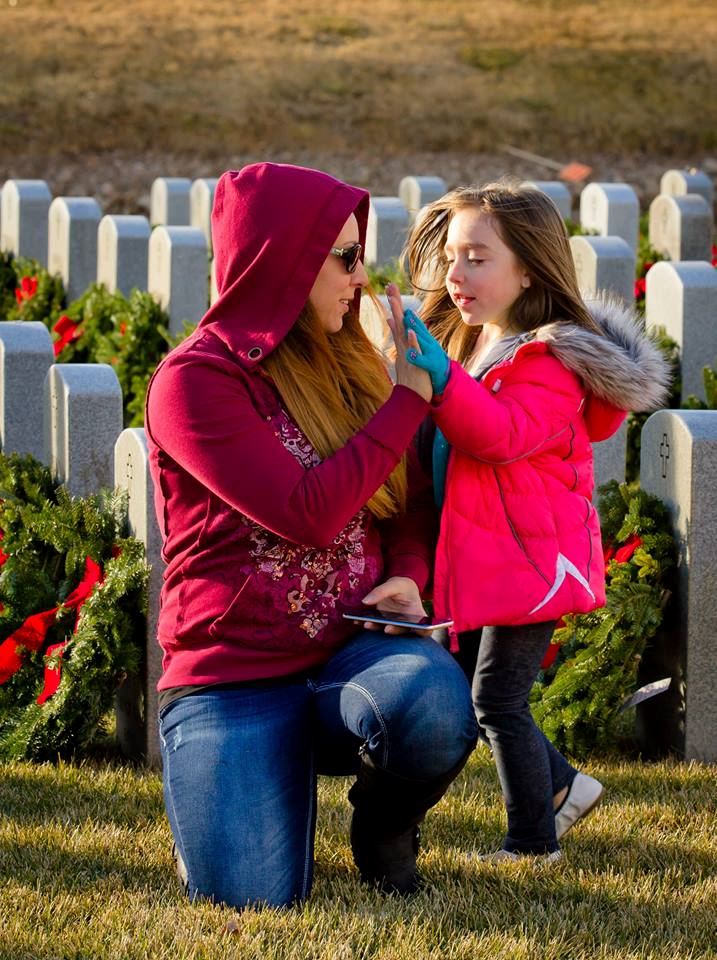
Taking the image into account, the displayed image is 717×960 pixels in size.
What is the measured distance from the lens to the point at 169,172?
62.1 feet

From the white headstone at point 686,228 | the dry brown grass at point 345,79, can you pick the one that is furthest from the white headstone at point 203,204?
the dry brown grass at point 345,79

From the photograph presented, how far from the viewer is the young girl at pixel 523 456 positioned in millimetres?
3070

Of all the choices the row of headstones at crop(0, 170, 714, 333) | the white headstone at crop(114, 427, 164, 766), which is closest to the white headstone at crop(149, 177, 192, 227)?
the row of headstones at crop(0, 170, 714, 333)

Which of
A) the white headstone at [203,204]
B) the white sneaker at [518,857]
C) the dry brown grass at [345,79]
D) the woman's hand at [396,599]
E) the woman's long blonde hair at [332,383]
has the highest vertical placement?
the dry brown grass at [345,79]

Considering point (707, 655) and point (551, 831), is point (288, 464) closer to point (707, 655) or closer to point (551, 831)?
point (551, 831)

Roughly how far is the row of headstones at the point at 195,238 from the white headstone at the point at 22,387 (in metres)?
2.12

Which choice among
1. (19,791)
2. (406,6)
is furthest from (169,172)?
(19,791)

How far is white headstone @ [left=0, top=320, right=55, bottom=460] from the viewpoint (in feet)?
16.1

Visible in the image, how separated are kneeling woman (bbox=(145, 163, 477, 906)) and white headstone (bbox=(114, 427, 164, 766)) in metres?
0.81

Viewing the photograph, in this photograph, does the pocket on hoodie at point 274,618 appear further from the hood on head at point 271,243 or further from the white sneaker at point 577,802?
the white sneaker at point 577,802

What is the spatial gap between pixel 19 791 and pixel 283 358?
143 centimetres

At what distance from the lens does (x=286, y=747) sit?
2.97 meters

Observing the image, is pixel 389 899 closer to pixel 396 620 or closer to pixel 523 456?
pixel 396 620

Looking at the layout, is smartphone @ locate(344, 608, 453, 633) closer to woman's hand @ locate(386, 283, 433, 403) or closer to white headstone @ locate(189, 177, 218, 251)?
woman's hand @ locate(386, 283, 433, 403)
